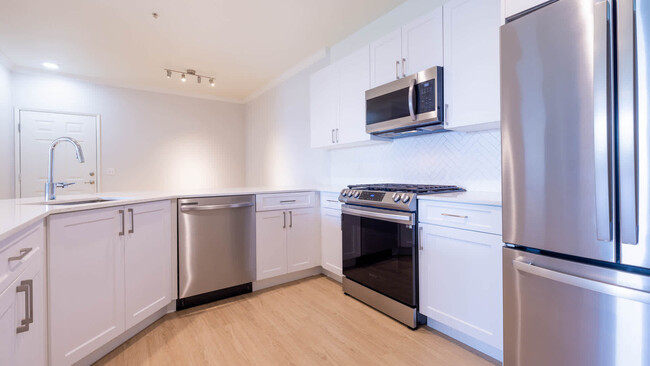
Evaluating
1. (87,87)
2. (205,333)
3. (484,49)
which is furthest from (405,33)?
(87,87)

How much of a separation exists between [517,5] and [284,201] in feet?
7.33

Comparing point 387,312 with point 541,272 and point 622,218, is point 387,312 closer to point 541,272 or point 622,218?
point 541,272

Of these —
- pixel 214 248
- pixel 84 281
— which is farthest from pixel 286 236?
pixel 84 281

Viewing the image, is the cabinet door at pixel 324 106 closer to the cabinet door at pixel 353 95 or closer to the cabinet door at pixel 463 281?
the cabinet door at pixel 353 95

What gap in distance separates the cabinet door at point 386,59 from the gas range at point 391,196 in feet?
3.14

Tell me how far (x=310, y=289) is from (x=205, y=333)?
1.03 metres

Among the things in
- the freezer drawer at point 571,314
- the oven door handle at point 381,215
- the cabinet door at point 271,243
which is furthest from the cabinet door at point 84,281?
the freezer drawer at point 571,314

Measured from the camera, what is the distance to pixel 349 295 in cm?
258

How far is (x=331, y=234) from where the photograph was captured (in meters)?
2.89

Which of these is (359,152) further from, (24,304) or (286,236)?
Answer: (24,304)

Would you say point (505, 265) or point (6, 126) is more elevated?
point (6, 126)

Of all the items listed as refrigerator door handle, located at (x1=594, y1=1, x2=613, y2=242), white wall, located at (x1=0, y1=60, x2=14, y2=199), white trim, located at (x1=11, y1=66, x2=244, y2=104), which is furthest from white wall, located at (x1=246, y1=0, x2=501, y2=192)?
white wall, located at (x1=0, y1=60, x2=14, y2=199)

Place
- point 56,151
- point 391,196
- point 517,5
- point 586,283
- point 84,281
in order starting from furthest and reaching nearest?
1. point 56,151
2. point 391,196
3. point 84,281
4. point 517,5
5. point 586,283

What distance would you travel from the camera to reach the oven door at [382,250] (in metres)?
1.99
